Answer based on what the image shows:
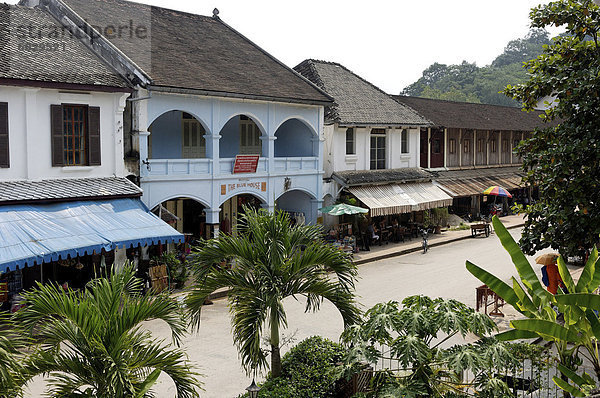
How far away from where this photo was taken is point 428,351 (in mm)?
7363

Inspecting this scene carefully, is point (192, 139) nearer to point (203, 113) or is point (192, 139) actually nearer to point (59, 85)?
point (203, 113)

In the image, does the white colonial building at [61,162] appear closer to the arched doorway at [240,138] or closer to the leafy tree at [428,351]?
the arched doorway at [240,138]

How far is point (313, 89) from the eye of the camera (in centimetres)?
2478

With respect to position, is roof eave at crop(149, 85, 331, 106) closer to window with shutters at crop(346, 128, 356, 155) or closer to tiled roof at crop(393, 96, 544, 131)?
window with shutters at crop(346, 128, 356, 155)

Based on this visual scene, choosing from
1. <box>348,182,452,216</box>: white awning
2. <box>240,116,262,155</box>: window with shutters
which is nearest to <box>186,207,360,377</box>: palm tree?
<box>240,116,262,155</box>: window with shutters

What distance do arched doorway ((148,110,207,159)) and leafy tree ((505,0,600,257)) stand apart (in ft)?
38.5

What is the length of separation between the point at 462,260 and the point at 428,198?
5836 millimetres

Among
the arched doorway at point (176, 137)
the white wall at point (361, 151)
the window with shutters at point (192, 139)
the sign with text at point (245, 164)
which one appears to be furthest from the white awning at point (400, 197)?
the arched doorway at point (176, 137)

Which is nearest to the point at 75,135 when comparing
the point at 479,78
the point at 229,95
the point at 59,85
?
the point at 59,85

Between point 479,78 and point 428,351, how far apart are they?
337 feet

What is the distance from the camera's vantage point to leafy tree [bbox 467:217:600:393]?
720 centimetres

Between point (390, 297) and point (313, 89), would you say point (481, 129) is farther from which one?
point (390, 297)

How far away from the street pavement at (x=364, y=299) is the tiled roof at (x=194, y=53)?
23.1 ft

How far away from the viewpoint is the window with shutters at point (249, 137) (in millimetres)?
24016
